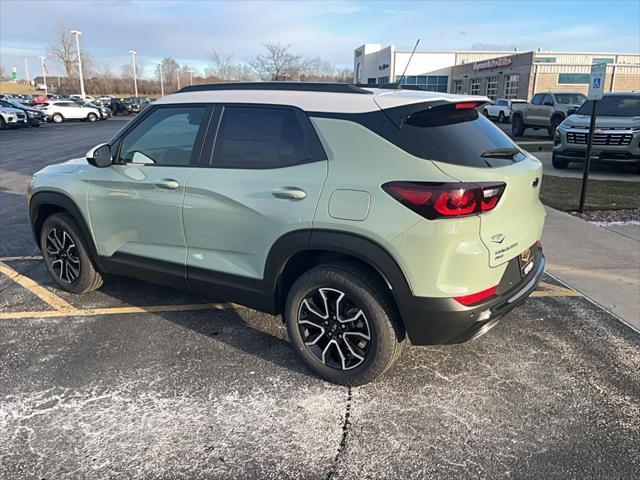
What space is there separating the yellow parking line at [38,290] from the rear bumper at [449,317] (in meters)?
3.05

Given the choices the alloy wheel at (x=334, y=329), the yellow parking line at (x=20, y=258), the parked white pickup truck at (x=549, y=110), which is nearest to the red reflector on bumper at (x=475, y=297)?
the alloy wheel at (x=334, y=329)

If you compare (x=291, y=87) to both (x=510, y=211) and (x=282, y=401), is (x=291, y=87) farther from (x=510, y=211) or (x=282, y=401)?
(x=282, y=401)

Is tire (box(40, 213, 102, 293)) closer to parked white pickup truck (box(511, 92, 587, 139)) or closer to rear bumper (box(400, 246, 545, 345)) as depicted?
rear bumper (box(400, 246, 545, 345))

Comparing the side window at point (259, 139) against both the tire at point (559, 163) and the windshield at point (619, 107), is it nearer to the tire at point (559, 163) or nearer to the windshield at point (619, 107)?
the tire at point (559, 163)

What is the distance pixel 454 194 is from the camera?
270 cm

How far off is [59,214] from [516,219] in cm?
382

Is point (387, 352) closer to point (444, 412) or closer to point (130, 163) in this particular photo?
point (444, 412)

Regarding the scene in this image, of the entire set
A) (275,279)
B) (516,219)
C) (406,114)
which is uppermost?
(406,114)

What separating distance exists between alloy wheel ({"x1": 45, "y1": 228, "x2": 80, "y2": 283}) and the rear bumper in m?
3.14

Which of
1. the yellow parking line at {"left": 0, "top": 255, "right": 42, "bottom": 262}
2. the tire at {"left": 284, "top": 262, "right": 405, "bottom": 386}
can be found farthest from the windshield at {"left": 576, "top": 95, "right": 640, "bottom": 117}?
the yellow parking line at {"left": 0, "top": 255, "right": 42, "bottom": 262}

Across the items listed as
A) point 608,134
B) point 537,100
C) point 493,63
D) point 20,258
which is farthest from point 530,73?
point 20,258

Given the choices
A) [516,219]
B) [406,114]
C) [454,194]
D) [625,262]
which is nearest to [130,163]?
[406,114]

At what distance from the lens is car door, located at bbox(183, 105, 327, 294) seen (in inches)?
122

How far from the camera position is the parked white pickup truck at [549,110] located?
20875 millimetres
